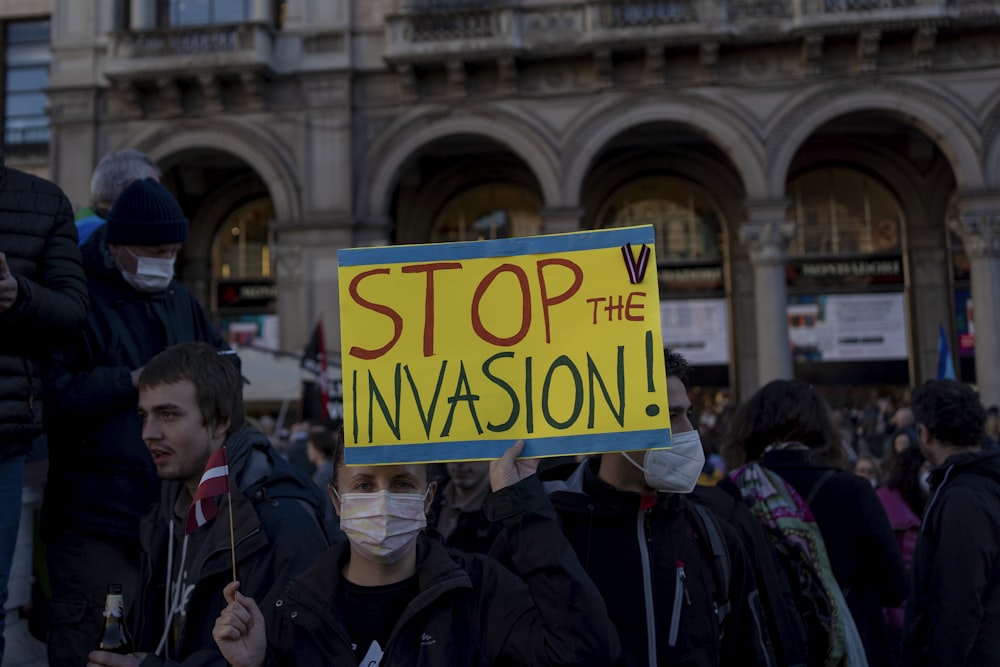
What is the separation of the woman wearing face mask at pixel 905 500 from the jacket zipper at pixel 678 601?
2.90m

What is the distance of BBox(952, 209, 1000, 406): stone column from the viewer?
16453 mm

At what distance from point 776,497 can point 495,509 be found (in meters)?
1.90

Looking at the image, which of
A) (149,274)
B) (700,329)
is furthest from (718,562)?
(700,329)

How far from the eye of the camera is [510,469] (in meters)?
2.42

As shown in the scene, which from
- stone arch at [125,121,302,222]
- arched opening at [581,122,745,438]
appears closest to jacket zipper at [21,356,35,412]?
stone arch at [125,121,302,222]

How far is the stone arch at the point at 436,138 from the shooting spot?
680 inches

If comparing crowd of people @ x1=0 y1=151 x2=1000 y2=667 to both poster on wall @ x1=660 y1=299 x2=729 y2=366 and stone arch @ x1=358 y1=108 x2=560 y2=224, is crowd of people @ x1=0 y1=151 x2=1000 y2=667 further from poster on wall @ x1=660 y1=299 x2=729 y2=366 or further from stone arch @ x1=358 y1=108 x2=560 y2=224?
poster on wall @ x1=660 y1=299 x2=729 y2=366

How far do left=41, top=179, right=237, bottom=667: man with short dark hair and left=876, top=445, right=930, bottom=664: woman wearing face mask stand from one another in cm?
389

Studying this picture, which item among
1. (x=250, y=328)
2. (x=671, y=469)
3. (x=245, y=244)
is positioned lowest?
(x=671, y=469)

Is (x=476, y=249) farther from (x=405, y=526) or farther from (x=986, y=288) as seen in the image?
(x=986, y=288)

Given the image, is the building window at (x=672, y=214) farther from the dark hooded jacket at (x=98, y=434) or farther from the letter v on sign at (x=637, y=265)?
the letter v on sign at (x=637, y=265)

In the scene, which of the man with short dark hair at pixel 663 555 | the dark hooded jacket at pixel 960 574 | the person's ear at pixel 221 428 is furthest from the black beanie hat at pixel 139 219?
the dark hooded jacket at pixel 960 574

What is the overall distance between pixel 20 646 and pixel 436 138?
47.3ft

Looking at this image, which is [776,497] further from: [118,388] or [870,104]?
[870,104]
